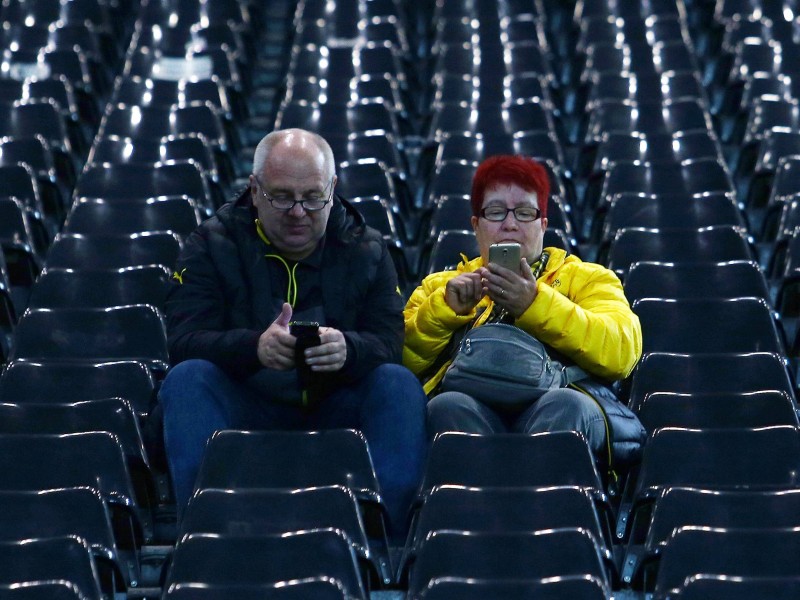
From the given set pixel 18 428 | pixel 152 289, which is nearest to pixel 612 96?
pixel 152 289

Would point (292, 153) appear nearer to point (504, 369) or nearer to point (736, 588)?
point (504, 369)

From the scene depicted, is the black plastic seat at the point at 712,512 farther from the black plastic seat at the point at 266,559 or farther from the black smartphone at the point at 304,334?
the black smartphone at the point at 304,334

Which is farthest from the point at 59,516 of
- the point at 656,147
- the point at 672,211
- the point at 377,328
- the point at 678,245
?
the point at 656,147

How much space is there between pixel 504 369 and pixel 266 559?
2.80 ft

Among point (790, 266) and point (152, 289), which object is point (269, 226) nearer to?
point (152, 289)

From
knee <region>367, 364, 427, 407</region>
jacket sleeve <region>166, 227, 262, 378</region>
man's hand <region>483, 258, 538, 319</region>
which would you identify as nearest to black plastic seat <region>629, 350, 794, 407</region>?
man's hand <region>483, 258, 538, 319</region>

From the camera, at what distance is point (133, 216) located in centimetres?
505

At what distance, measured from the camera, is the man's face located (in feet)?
11.9

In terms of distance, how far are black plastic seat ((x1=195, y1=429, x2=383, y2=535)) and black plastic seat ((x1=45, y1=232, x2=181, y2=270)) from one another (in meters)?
1.42

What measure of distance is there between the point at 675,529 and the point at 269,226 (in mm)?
1234

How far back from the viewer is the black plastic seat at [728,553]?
2949 mm

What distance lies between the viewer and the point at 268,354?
3.40 m

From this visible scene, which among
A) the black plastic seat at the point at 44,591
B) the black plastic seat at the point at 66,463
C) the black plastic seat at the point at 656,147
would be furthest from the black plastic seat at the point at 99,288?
the black plastic seat at the point at 656,147

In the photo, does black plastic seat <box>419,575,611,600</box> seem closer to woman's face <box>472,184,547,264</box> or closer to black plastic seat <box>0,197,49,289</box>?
woman's face <box>472,184,547,264</box>
